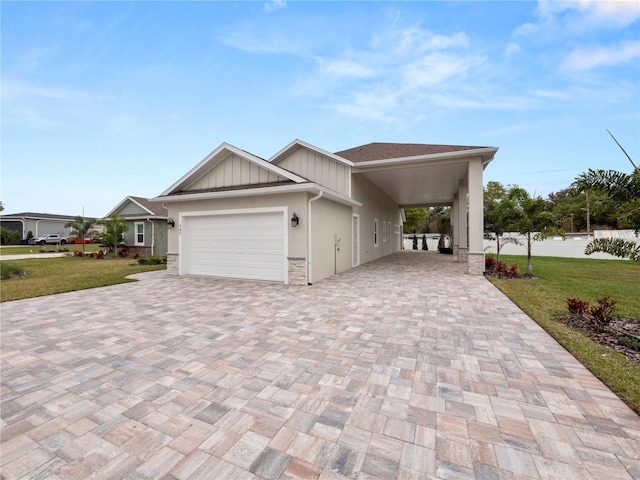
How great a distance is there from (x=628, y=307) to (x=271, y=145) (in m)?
20.0

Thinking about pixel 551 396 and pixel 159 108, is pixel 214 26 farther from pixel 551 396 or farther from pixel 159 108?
pixel 551 396

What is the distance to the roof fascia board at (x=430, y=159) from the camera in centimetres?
979

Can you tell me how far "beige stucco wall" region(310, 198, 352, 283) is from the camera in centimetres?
882

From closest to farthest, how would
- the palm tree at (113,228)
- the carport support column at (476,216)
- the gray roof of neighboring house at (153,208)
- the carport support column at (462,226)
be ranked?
the carport support column at (476,216), the carport support column at (462,226), the palm tree at (113,228), the gray roof of neighboring house at (153,208)

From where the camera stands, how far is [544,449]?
2010 mm

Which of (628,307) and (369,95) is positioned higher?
(369,95)

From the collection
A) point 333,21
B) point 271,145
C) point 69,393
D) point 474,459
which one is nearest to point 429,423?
point 474,459

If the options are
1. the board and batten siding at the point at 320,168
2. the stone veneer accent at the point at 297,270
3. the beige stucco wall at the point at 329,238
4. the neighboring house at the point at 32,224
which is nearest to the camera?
the stone veneer accent at the point at 297,270

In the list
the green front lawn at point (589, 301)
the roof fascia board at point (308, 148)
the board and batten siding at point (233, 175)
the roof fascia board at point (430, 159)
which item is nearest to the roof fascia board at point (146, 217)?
the board and batten siding at point (233, 175)

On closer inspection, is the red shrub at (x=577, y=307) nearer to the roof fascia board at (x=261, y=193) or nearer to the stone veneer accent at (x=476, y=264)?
the stone veneer accent at (x=476, y=264)

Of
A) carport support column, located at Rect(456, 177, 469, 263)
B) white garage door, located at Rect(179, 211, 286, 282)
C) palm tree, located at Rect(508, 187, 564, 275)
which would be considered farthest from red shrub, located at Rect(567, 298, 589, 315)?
carport support column, located at Rect(456, 177, 469, 263)

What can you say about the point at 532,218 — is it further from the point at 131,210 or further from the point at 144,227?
the point at 131,210

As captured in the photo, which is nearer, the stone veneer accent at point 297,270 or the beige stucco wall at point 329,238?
the stone veneer accent at point 297,270

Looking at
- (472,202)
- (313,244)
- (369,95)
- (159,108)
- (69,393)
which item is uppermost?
(369,95)
